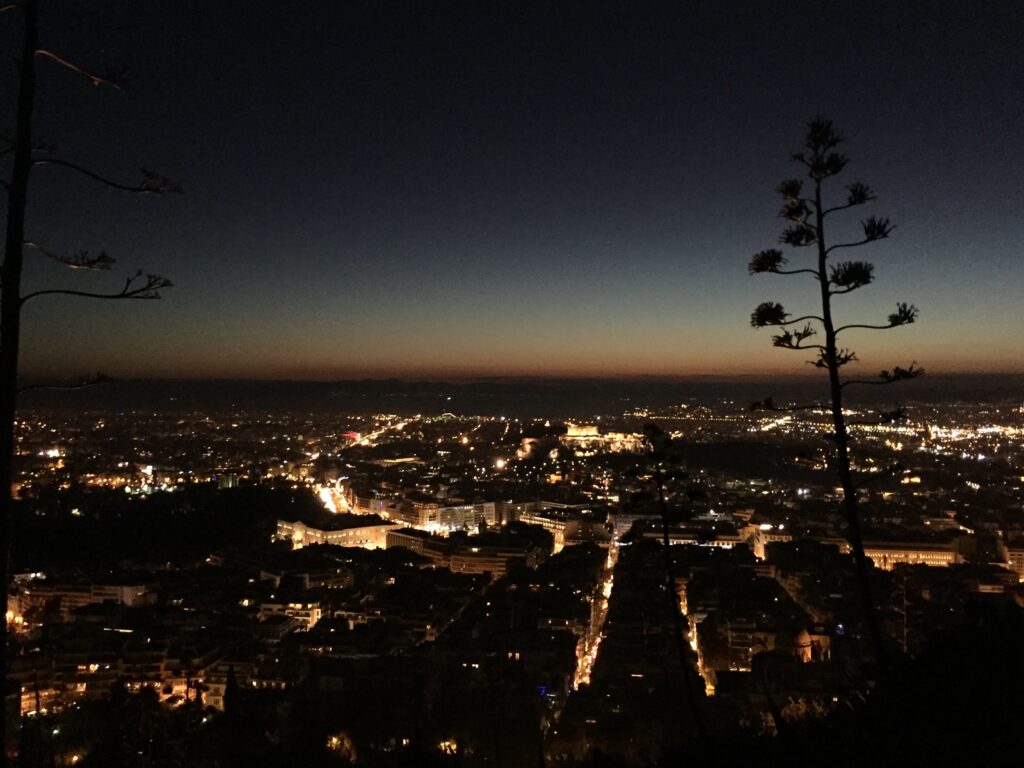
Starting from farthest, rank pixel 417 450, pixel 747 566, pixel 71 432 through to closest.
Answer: pixel 417 450
pixel 71 432
pixel 747 566

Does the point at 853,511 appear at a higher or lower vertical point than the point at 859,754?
higher

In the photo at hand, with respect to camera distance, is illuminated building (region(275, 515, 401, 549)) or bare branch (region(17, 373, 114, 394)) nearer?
bare branch (region(17, 373, 114, 394))

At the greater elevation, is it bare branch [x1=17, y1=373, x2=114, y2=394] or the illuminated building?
bare branch [x1=17, y1=373, x2=114, y2=394]

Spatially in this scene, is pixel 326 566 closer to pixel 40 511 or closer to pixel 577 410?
pixel 40 511

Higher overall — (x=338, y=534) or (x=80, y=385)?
(x=80, y=385)

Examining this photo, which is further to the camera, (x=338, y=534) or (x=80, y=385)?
(x=338, y=534)

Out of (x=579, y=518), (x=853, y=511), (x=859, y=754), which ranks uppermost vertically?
(x=853, y=511)

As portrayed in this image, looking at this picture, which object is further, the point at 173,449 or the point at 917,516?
the point at 173,449

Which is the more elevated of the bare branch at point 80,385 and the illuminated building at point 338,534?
the bare branch at point 80,385

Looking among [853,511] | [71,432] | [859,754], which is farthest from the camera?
[71,432]

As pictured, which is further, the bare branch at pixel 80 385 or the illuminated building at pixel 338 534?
the illuminated building at pixel 338 534

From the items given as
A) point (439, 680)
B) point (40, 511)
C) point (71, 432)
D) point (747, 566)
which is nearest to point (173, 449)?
point (71, 432)
